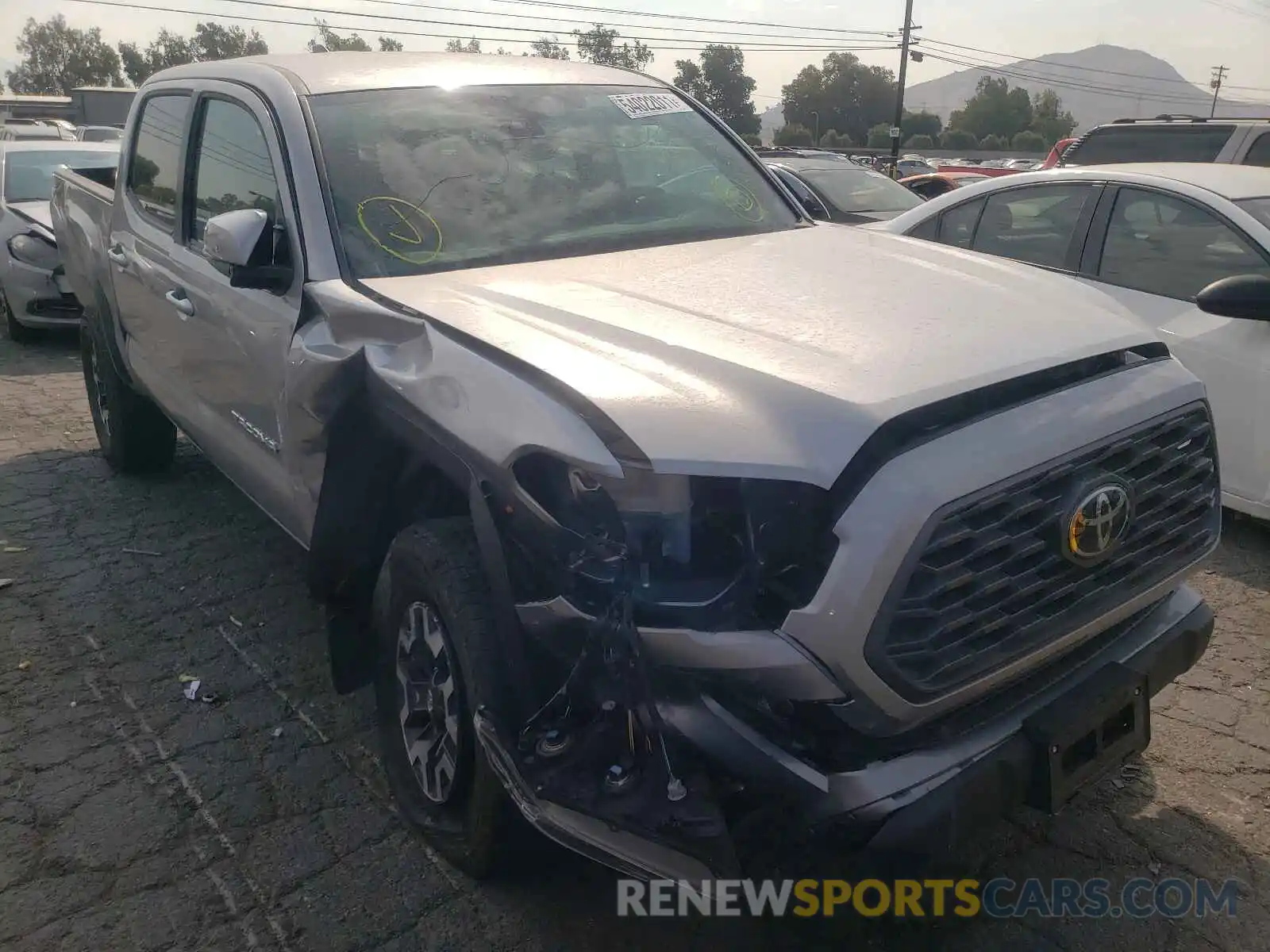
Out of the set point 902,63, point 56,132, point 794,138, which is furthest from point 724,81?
point 56,132

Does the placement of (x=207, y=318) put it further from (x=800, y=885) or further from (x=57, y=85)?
(x=57, y=85)

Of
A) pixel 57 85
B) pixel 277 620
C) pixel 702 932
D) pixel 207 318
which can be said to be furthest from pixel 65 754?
pixel 57 85

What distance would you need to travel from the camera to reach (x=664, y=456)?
199cm

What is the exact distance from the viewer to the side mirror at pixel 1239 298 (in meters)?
3.98

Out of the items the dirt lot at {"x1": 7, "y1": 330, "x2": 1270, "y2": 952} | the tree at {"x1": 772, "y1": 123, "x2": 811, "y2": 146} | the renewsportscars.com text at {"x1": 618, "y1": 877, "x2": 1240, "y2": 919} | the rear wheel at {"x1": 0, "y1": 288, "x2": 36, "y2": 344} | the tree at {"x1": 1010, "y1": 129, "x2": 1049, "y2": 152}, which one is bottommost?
the tree at {"x1": 1010, "y1": 129, "x2": 1049, "y2": 152}

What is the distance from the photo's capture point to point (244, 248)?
300 cm

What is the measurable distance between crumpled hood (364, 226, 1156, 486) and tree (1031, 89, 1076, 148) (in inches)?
3480

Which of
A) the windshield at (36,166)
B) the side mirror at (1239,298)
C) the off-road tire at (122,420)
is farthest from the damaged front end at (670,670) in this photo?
the windshield at (36,166)

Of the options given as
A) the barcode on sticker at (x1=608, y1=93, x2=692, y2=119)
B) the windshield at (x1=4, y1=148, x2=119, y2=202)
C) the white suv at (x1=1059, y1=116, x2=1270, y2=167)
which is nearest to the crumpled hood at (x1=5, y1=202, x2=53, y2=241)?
the windshield at (x1=4, y1=148, x2=119, y2=202)

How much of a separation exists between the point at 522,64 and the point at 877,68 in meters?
101

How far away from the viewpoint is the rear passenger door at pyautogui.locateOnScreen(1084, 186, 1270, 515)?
4.39m

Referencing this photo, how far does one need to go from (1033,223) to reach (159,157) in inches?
161

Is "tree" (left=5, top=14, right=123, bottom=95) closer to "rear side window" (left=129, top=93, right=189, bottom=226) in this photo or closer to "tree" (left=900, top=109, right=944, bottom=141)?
"tree" (left=900, top=109, right=944, bottom=141)

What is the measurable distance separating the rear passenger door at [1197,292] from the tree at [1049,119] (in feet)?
282
